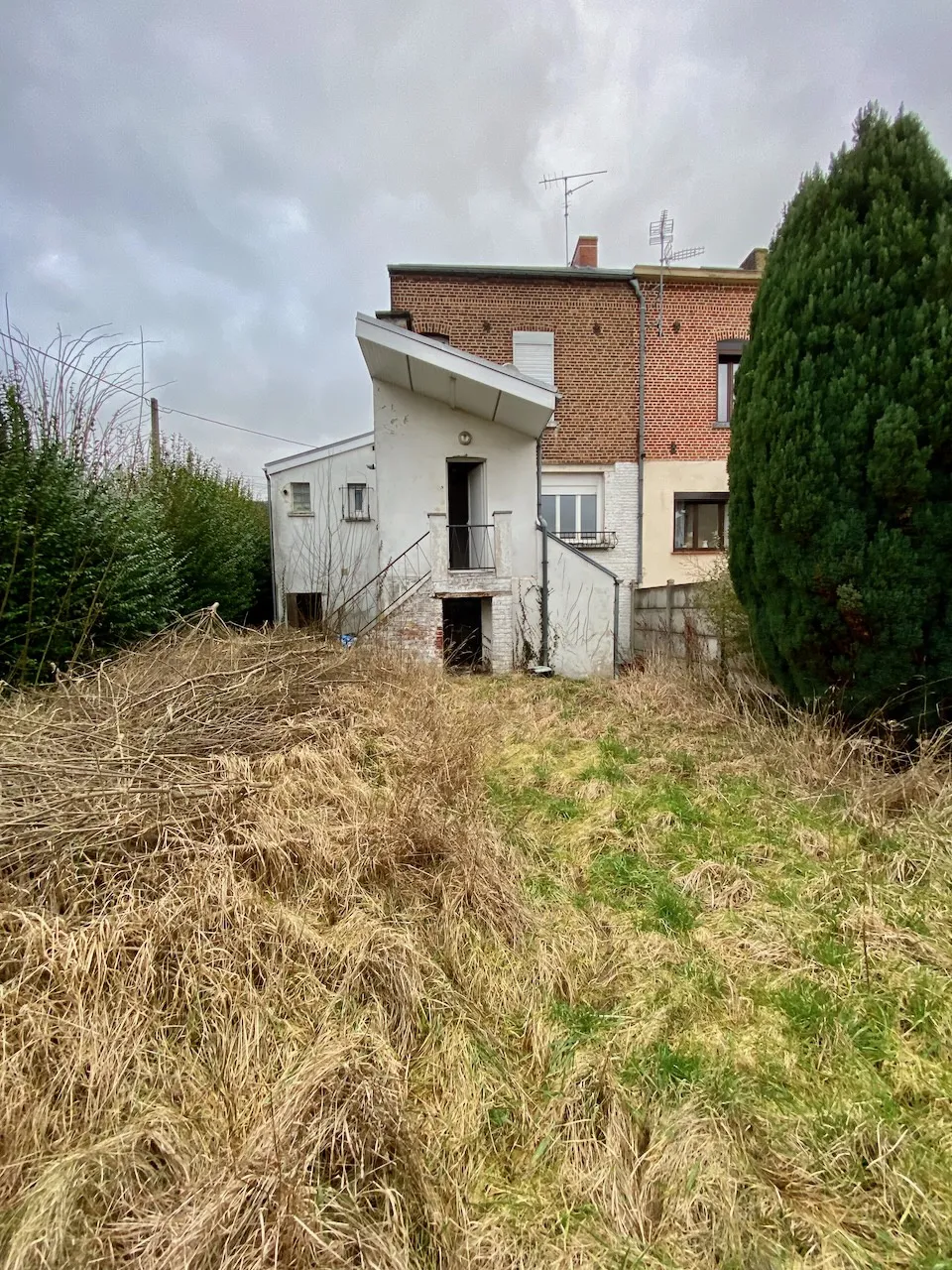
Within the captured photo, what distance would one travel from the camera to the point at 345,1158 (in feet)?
5.42

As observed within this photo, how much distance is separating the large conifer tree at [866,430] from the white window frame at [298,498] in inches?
416

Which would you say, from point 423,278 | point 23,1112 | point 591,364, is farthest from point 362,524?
point 23,1112

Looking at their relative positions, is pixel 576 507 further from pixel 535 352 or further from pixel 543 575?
pixel 543 575

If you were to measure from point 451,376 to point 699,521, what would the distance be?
7613 mm

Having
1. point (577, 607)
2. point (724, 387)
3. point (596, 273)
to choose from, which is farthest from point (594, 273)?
point (577, 607)

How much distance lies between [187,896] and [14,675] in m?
3.13

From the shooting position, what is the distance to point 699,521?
13383 mm

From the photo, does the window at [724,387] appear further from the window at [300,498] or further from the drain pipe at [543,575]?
the window at [300,498]

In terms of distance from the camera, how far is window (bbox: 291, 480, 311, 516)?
1313cm

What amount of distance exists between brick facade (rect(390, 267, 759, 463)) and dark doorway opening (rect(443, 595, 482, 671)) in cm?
418

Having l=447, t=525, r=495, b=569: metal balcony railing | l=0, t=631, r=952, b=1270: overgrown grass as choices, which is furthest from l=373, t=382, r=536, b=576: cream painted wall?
l=0, t=631, r=952, b=1270: overgrown grass

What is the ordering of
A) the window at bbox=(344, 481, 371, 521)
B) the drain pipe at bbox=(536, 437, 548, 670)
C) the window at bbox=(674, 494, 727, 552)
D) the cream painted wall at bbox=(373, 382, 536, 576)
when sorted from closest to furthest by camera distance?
the cream painted wall at bbox=(373, 382, 536, 576) < the drain pipe at bbox=(536, 437, 548, 670) < the window at bbox=(344, 481, 371, 521) < the window at bbox=(674, 494, 727, 552)

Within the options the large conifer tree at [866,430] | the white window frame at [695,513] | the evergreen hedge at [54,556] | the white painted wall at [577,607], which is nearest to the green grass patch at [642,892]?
the large conifer tree at [866,430]

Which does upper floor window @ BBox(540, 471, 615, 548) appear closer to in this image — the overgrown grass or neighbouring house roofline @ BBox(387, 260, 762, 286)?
neighbouring house roofline @ BBox(387, 260, 762, 286)
